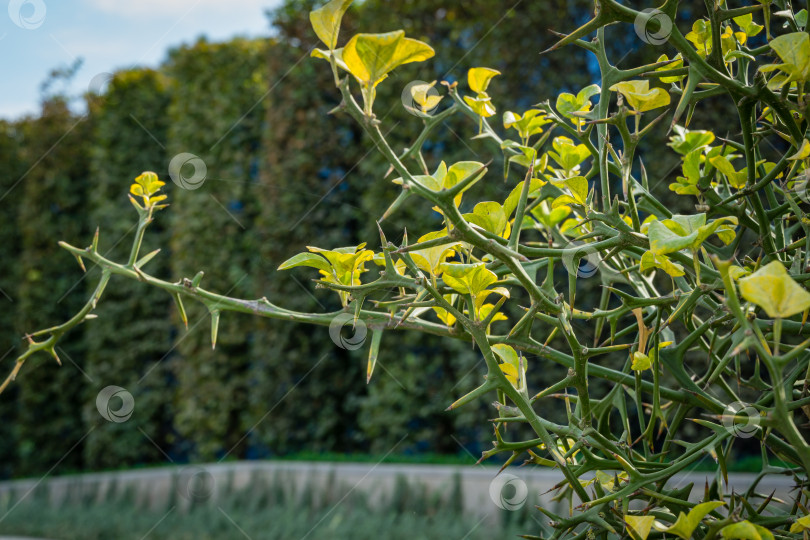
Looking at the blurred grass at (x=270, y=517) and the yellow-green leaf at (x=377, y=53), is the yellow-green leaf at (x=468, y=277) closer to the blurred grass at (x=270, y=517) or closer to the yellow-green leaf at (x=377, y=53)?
the yellow-green leaf at (x=377, y=53)

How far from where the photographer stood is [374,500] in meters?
3.33

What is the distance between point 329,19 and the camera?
48cm

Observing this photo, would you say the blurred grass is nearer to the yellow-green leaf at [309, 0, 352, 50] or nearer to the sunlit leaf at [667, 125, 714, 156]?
the sunlit leaf at [667, 125, 714, 156]

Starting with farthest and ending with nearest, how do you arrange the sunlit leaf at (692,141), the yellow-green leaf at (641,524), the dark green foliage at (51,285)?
1. the dark green foliage at (51,285)
2. the sunlit leaf at (692,141)
3. the yellow-green leaf at (641,524)

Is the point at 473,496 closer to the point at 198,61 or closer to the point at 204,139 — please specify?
the point at 204,139

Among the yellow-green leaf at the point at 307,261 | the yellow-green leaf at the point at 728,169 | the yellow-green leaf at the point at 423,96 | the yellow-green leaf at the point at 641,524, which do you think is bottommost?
the yellow-green leaf at the point at 641,524

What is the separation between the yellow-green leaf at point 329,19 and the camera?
0.47 metres

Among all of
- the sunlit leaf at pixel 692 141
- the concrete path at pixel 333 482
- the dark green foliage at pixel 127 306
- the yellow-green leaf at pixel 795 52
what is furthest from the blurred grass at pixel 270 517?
the yellow-green leaf at pixel 795 52

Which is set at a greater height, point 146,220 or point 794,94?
point 146,220

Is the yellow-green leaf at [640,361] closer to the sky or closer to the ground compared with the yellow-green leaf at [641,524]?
closer to the sky

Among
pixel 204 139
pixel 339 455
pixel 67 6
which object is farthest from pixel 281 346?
pixel 67 6

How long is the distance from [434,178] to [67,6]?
282cm

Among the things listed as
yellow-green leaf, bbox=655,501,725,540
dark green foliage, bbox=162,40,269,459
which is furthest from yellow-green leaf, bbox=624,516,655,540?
dark green foliage, bbox=162,40,269,459

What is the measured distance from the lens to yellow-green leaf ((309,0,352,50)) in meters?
0.47
